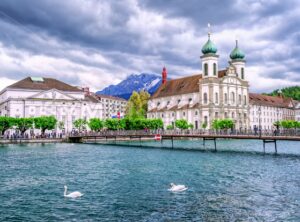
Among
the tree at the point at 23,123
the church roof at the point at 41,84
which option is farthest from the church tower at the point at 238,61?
the tree at the point at 23,123

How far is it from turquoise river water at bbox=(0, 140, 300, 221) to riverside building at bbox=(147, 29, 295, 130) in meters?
65.6

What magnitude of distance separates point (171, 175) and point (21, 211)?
15.2 m

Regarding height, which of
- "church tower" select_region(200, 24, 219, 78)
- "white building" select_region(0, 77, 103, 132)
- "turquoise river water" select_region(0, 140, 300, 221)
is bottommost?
"turquoise river water" select_region(0, 140, 300, 221)

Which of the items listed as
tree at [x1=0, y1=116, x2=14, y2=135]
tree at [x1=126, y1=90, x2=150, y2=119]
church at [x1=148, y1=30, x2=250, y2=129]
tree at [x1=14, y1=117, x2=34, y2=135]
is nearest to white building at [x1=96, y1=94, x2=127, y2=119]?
tree at [x1=126, y1=90, x2=150, y2=119]

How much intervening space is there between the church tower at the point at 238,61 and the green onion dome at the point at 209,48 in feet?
38.0

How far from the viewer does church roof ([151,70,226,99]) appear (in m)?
113

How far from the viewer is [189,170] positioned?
36.7 meters

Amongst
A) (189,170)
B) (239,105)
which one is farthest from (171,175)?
(239,105)

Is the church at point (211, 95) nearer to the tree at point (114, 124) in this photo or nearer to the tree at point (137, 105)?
the tree at point (137, 105)

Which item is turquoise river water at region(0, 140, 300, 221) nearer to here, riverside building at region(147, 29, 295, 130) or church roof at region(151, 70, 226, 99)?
riverside building at region(147, 29, 295, 130)

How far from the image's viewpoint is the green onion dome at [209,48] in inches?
4168

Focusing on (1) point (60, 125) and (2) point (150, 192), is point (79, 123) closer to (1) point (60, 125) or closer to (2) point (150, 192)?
(1) point (60, 125)

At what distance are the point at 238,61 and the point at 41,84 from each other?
190 ft

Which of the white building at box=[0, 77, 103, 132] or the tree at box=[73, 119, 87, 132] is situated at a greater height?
A: the white building at box=[0, 77, 103, 132]
